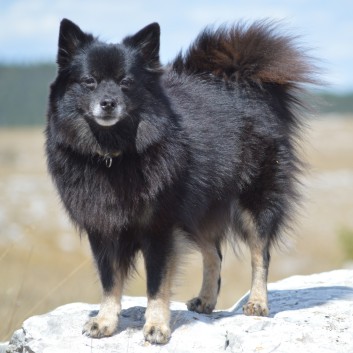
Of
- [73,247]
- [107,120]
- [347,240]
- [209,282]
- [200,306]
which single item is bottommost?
[73,247]

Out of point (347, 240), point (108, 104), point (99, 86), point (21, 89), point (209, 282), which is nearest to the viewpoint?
point (108, 104)

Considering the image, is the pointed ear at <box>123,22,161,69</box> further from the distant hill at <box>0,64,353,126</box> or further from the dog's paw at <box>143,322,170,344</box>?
the distant hill at <box>0,64,353,126</box>

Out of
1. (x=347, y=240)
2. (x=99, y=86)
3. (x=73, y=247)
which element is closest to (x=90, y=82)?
(x=99, y=86)

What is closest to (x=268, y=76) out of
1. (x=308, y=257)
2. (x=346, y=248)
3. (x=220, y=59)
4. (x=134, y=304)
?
(x=220, y=59)

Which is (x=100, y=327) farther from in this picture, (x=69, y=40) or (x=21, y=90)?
(x=21, y=90)

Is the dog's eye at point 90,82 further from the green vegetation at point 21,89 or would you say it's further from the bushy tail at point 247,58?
the green vegetation at point 21,89

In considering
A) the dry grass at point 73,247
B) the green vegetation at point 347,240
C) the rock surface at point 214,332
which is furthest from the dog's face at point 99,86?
the green vegetation at point 347,240

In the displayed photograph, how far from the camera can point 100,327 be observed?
5285mm

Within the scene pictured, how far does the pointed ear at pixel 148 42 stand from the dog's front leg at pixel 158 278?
1.31 metres

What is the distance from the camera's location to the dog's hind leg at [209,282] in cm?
621

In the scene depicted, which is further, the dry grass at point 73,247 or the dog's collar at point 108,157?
the dry grass at point 73,247

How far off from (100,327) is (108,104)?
5.21 feet

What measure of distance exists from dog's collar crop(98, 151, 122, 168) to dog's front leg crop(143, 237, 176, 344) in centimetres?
62

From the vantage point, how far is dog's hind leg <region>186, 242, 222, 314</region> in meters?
6.21
